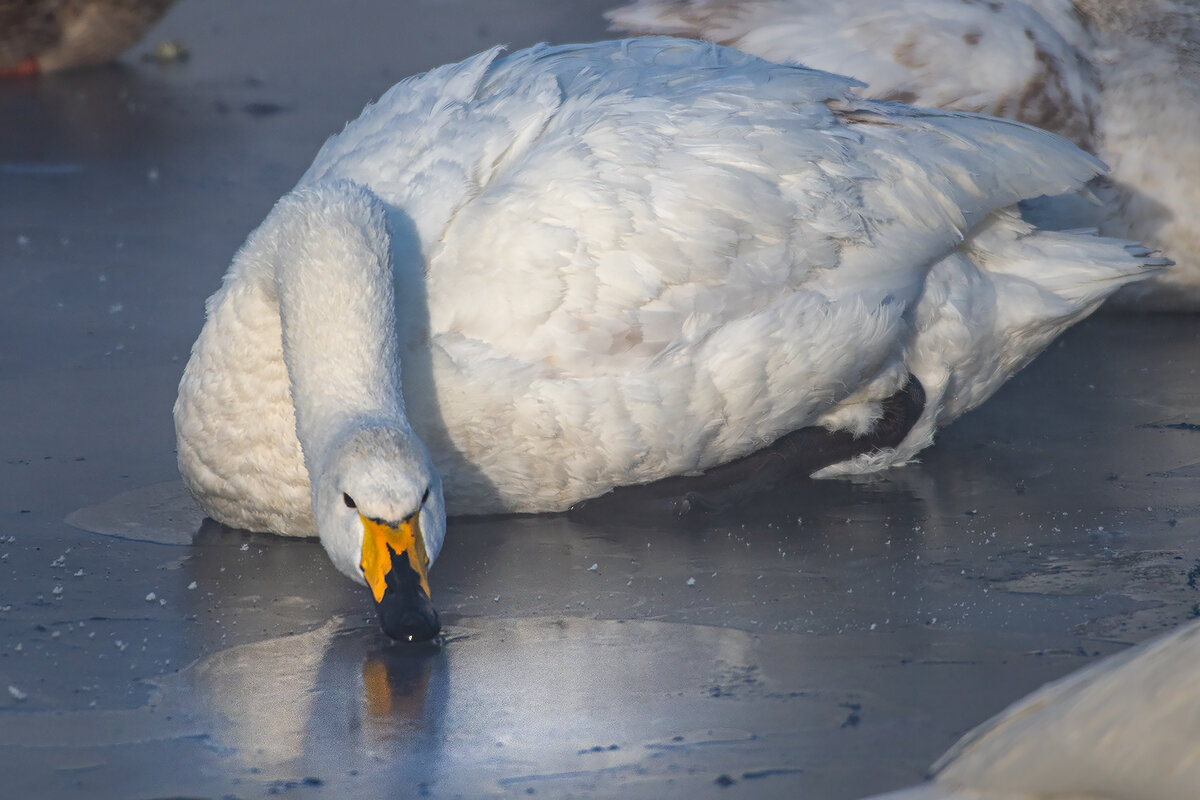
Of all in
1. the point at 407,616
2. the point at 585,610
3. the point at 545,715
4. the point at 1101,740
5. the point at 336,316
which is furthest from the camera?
the point at 336,316

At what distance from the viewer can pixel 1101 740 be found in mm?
2574

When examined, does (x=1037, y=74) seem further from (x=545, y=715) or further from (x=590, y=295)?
(x=545, y=715)

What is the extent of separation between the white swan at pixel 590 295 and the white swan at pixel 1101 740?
2135 mm

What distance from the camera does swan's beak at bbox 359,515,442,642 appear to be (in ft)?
13.2

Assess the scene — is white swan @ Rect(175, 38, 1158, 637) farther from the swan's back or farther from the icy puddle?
the icy puddle

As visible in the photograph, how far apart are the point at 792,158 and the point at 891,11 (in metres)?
2.17

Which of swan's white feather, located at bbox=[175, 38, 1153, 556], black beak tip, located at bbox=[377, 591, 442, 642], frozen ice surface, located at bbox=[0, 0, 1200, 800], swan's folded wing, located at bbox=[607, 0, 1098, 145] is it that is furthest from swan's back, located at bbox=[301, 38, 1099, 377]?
swan's folded wing, located at bbox=[607, 0, 1098, 145]

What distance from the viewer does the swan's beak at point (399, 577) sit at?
4.02 meters

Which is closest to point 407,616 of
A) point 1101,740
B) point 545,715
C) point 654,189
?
point 545,715

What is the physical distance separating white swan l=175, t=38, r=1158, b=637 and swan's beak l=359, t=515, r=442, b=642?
16.5 inches

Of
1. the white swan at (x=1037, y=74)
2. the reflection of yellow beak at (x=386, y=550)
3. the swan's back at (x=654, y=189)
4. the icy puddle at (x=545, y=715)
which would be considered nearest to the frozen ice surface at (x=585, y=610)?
the icy puddle at (x=545, y=715)

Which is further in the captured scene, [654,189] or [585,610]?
[654,189]

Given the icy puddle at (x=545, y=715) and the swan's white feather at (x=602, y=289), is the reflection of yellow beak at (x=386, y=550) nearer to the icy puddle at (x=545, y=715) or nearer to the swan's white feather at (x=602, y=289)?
the icy puddle at (x=545, y=715)

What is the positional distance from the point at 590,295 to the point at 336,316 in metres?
0.72
